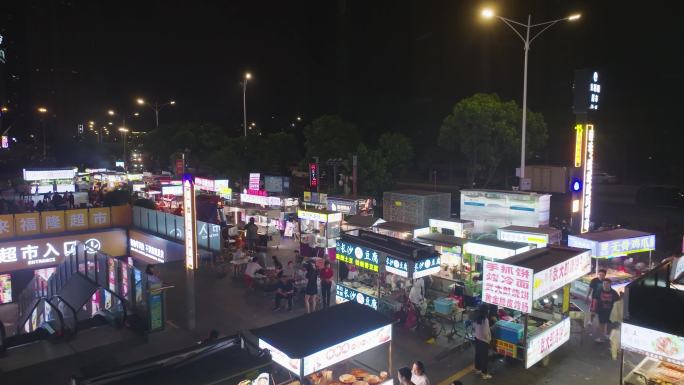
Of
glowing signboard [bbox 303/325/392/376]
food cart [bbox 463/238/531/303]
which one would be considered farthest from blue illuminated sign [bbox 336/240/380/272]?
glowing signboard [bbox 303/325/392/376]

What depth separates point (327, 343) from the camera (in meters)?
7.25

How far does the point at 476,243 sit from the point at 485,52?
3546 cm

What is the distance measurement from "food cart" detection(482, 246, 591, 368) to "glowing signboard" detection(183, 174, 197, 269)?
6798 millimetres

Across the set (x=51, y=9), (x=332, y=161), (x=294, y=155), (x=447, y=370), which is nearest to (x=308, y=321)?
(x=447, y=370)

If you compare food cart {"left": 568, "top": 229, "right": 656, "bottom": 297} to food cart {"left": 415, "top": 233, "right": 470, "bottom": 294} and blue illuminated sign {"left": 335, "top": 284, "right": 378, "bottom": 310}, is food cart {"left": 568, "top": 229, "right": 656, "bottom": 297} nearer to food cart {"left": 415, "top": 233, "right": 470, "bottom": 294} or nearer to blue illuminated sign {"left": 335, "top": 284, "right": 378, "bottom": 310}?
food cart {"left": 415, "top": 233, "right": 470, "bottom": 294}

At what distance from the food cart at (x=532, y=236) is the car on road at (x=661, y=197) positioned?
21.9 m

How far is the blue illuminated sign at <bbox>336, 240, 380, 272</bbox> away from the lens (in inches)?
513

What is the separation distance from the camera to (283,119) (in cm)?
7506

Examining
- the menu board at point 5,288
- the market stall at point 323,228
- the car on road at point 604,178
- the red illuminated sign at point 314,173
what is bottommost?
the menu board at point 5,288

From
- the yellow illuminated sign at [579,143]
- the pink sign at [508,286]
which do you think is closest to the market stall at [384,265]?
the pink sign at [508,286]

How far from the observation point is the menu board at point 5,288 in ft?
64.9

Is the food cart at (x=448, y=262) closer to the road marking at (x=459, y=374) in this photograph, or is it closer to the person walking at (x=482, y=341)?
the road marking at (x=459, y=374)

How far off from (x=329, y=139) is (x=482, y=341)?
31.4 meters

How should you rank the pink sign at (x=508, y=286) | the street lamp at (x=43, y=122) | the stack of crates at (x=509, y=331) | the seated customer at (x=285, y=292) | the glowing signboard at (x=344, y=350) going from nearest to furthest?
1. the glowing signboard at (x=344, y=350)
2. the pink sign at (x=508, y=286)
3. the stack of crates at (x=509, y=331)
4. the seated customer at (x=285, y=292)
5. the street lamp at (x=43, y=122)
